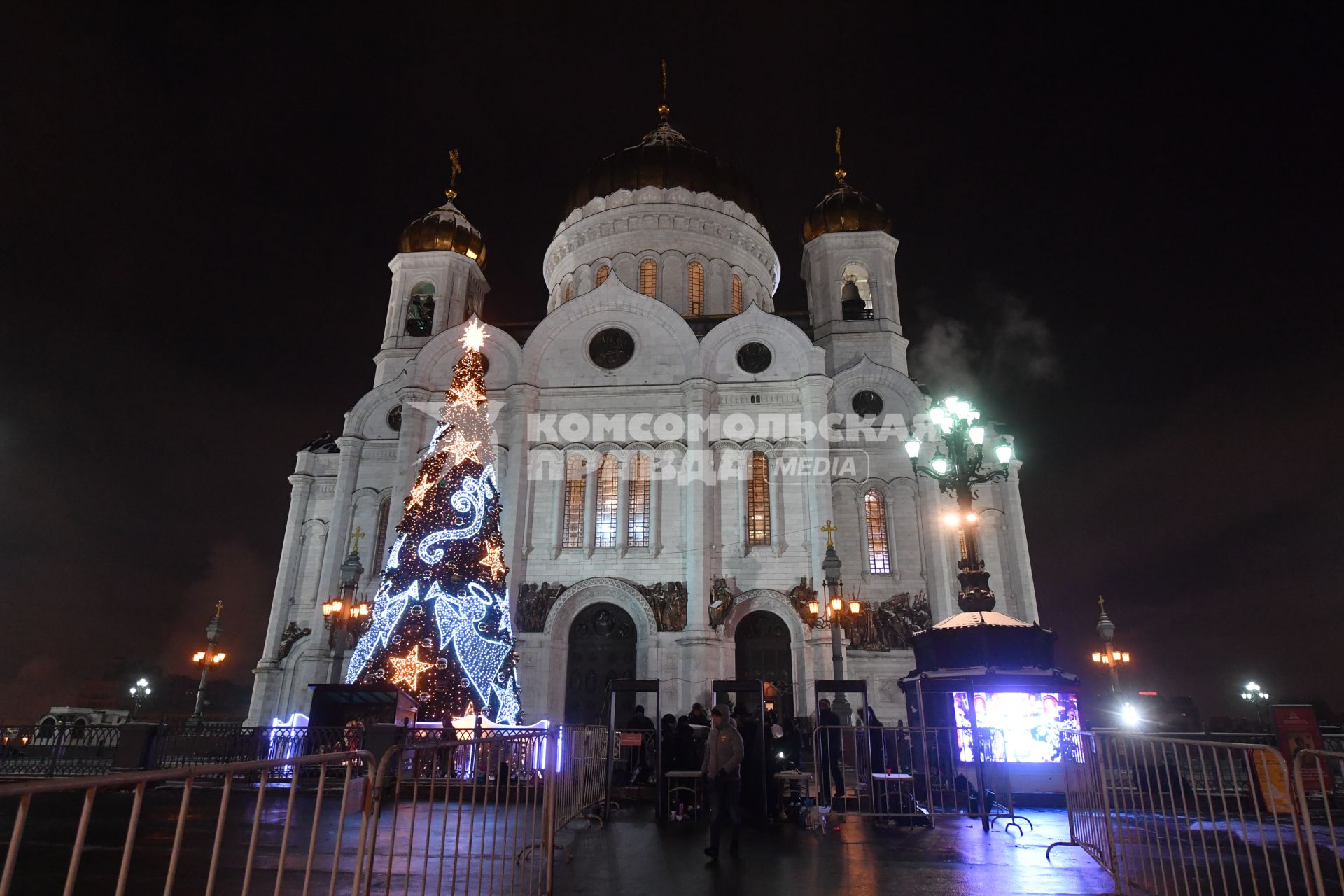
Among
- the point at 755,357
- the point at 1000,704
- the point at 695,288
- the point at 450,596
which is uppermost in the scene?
the point at 695,288

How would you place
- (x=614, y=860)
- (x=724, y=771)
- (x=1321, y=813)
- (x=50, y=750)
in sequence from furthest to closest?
1. (x=50, y=750)
2. (x=1321, y=813)
3. (x=724, y=771)
4. (x=614, y=860)

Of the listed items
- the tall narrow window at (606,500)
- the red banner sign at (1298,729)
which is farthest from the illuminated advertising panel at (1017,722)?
the tall narrow window at (606,500)

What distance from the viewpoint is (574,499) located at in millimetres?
24688

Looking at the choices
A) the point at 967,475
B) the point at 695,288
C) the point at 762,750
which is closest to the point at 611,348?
the point at 695,288

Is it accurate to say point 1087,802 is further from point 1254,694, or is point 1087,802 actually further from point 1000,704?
point 1254,694

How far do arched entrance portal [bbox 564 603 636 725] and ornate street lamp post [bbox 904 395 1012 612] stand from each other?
1065 cm

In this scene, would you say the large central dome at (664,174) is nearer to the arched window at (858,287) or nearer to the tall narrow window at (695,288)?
the tall narrow window at (695,288)

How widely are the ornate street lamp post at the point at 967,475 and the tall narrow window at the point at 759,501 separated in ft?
25.1

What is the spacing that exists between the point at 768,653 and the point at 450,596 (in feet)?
32.8

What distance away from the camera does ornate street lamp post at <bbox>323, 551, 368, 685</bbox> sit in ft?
65.2

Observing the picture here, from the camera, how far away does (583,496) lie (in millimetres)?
24641

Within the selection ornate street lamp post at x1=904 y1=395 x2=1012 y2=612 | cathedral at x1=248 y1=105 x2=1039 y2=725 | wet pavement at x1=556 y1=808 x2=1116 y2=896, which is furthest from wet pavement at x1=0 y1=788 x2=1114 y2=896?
cathedral at x1=248 y1=105 x2=1039 y2=725

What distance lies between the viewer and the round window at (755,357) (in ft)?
84.4

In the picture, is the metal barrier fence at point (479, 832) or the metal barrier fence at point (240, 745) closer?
the metal barrier fence at point (479, 832)
